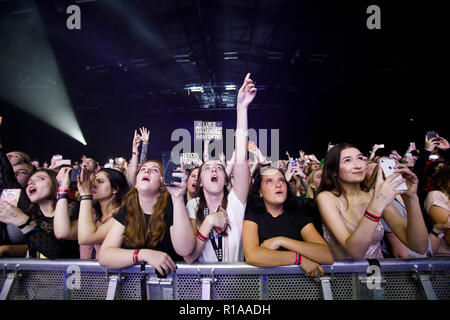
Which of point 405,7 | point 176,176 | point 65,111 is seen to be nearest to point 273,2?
point 405,7

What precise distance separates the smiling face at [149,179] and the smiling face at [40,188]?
906mm

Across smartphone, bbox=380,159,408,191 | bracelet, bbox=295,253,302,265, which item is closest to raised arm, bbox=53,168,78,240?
bracelet, bbox=295,253,302,265

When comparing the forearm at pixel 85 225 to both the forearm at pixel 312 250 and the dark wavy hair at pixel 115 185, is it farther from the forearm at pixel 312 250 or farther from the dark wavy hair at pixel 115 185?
the forearm at pixel 312 250

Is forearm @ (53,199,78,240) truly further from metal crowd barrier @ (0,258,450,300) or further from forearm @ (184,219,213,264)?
forearm @ (184,219,213,264)

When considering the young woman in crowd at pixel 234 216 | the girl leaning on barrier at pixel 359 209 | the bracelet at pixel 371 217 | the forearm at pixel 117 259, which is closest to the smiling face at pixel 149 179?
the young woman in crowd at pixel 234 216

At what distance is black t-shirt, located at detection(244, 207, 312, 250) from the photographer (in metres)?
1.37

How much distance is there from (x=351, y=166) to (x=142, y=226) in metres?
1.49

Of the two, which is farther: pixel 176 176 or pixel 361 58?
pixel 361 58

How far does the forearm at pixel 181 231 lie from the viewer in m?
1.19

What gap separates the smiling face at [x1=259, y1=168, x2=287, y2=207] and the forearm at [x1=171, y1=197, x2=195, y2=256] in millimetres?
578

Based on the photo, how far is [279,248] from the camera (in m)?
1.32

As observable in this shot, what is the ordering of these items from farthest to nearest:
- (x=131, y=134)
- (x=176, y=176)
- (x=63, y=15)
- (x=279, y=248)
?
1. (x=131, y=134)
2. (x=63, y=15)
3. (x=279, y=248)
4. (x=176, y=176)
